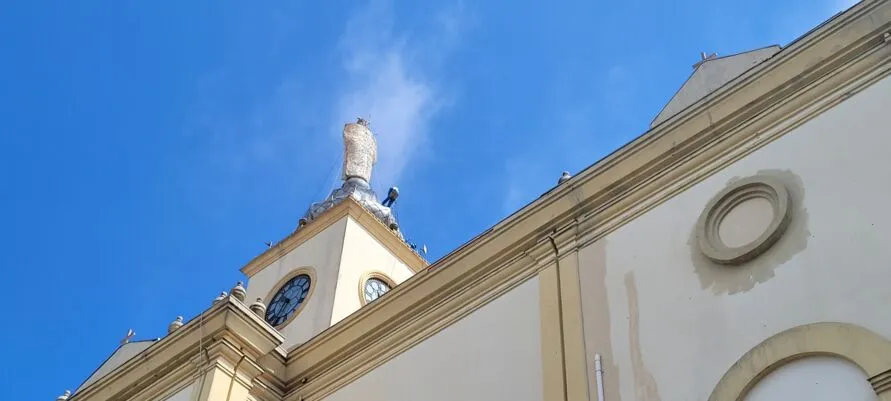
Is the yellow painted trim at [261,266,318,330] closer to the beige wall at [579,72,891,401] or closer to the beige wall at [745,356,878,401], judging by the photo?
the beige wall at [579,72,891,401]

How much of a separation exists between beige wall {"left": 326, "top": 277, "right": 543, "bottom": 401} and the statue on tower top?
40.6 feet

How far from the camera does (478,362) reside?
1224 cm

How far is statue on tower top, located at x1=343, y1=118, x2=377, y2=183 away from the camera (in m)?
25.6

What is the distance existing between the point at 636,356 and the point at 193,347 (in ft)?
20.6

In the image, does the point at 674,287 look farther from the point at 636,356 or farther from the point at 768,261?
the point at 768,261

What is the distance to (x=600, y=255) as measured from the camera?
1187 cm

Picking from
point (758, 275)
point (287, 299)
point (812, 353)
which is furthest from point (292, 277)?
point (812, 353)

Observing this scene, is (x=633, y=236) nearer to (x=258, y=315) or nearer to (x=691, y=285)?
(x=691, y=285)

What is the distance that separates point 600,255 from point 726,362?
2.41m

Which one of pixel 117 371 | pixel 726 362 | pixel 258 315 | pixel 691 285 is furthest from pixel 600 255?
pixel 117 371

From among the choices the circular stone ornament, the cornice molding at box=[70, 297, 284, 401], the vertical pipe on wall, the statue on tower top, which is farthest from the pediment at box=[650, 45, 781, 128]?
the statue on tower top

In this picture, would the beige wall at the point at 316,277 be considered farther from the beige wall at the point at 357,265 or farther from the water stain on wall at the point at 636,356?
the water stain on wall at the point at 636,356

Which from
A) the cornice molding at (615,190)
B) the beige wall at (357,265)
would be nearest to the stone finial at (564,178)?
the cornice molding at (615,190)

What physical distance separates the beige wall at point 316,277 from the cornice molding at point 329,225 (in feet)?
0.37
